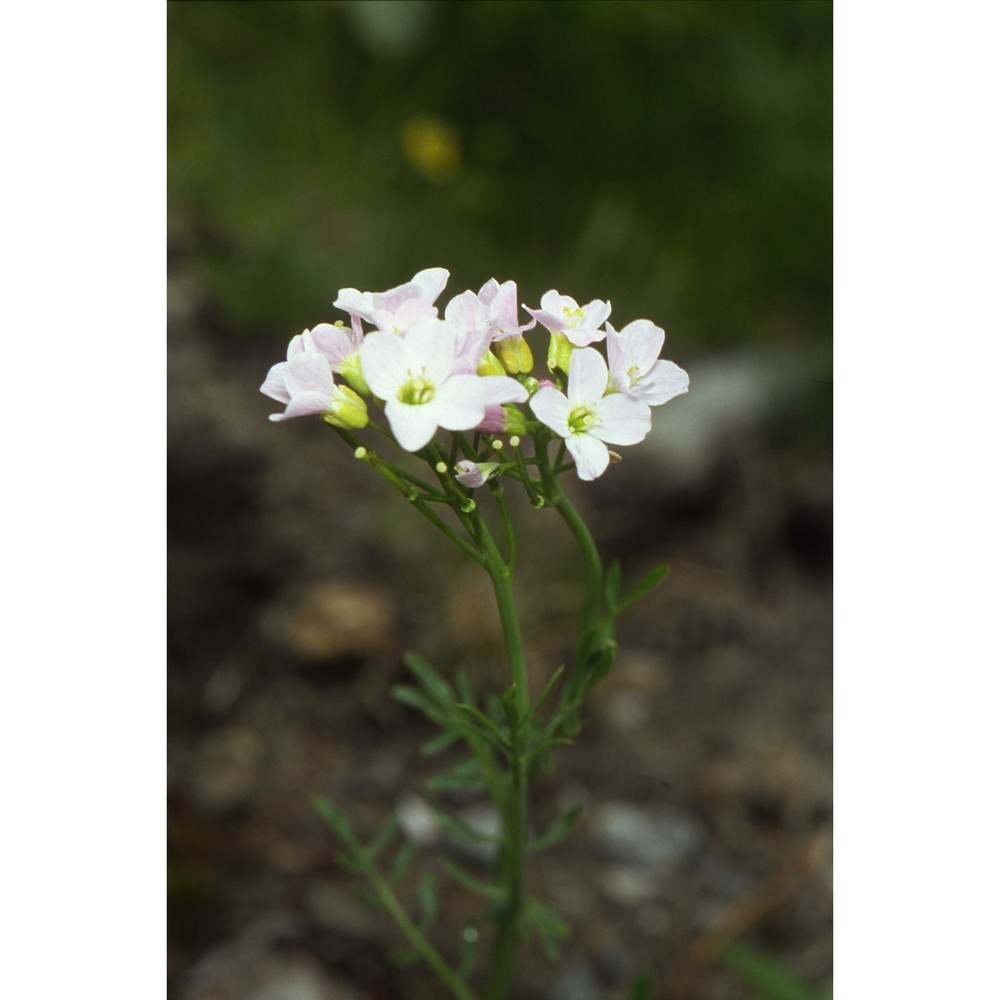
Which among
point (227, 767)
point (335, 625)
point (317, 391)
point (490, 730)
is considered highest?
point (317, 391)

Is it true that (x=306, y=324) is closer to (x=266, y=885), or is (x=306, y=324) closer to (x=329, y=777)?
(x=329, y=777)

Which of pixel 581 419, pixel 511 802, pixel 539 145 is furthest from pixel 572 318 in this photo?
pixel 539 145

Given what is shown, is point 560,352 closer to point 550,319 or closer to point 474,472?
point 550,319

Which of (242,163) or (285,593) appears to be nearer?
(285,593)

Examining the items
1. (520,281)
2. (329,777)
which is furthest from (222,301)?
(329,777)

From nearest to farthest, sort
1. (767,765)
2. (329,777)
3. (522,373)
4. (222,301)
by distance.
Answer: (522,373) → (329,777) → (767,765) → (222,301)

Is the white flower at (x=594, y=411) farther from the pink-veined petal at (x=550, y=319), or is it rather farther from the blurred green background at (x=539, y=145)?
the blurred green background at (x=539, y=145)

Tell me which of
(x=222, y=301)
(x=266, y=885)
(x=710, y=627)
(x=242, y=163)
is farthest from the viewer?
(x=242, y=163)
